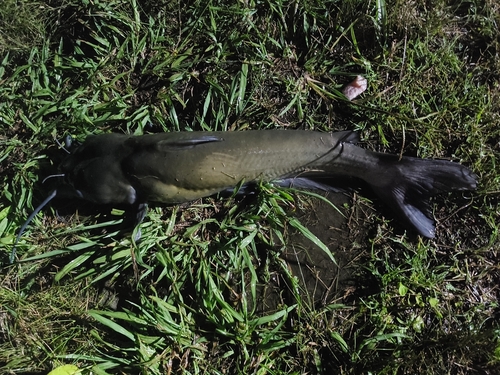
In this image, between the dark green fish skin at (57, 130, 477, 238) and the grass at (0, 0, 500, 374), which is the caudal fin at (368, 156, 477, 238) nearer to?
the dark green fish skin at (57, 130, 477, 238)

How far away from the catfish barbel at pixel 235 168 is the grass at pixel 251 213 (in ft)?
0.57

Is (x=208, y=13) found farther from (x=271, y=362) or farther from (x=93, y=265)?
(x=271, y=362)

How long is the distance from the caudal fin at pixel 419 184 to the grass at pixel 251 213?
0.14 metres

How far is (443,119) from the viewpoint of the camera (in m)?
3.29

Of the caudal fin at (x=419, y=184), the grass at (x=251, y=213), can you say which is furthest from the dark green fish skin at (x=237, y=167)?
the grass at (x=251, y=213)

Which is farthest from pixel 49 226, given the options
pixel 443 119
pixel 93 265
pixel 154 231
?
pixel 443 119

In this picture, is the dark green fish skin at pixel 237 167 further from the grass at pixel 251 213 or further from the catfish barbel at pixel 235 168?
the grass at pixel 251 213

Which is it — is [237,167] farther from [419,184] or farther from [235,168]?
[419,184]

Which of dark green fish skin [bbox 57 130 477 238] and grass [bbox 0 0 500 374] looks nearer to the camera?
dark green fish skin [bbox 57 130 477 238]

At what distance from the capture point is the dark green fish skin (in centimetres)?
296

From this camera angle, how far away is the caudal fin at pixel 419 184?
3.07 metres

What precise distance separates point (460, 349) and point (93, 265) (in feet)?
8.60

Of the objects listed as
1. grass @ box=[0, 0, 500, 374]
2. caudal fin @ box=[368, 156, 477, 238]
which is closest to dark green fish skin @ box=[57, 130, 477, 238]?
caudal fin @ box=[368, 156, 477, 238]

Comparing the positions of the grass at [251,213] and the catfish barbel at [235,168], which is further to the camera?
the grass at [251,213]
